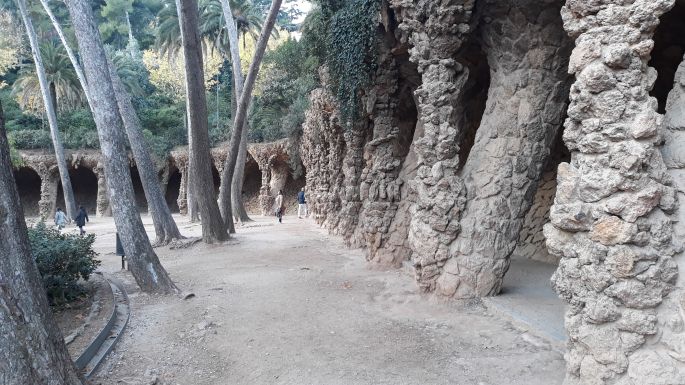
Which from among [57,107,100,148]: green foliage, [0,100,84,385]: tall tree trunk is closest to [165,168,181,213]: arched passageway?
[57,107,100,148]: green foliage

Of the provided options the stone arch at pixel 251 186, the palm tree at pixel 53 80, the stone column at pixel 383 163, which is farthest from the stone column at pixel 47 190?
the stone column at pixel 383 163

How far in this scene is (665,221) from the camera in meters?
3.34

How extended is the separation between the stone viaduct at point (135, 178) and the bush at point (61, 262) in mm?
17178

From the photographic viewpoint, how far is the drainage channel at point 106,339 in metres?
4.50

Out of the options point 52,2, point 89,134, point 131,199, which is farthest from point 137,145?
point 52,2

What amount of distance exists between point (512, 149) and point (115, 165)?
20.6ft

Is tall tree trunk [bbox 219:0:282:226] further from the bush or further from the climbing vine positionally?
the bush

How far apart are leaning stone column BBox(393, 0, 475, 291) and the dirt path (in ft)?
2.83

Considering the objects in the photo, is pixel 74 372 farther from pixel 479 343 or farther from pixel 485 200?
pixel 485 200

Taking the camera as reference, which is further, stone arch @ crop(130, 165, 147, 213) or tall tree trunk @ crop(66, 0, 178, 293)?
stone arch @ crop(130, 165, 147, 213)

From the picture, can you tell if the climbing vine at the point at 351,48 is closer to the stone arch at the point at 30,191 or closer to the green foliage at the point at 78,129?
the green foliage at the point at 78,129

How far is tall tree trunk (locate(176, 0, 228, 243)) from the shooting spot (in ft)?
39.2

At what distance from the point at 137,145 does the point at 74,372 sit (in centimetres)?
1001

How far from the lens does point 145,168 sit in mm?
12672
